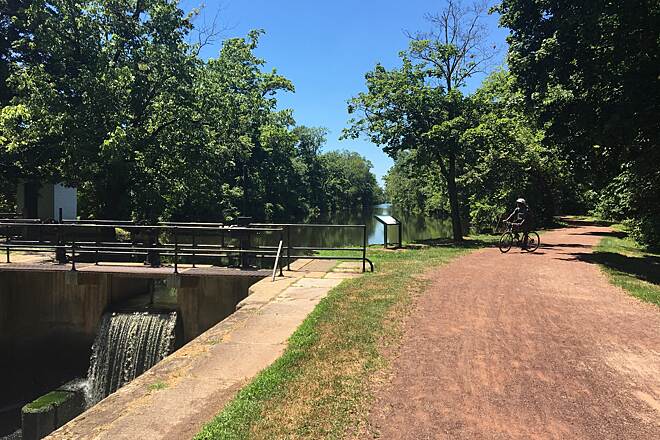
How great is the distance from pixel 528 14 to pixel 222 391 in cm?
1456

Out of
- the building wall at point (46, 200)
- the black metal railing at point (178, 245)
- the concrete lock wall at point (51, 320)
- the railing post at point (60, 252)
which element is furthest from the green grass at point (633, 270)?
the building wall at point (46, 200)

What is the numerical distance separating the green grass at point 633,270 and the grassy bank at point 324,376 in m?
4.55

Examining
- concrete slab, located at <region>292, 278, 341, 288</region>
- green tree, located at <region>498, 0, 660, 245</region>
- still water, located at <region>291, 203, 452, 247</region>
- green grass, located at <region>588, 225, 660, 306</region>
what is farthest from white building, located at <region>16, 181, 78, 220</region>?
green grass, located at <region>588, 225, 660, 306</region>

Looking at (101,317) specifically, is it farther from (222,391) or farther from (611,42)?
(611,42)

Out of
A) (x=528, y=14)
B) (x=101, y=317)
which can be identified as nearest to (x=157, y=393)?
(x=101, y=317)

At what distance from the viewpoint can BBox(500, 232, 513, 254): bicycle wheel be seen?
15.0 metres

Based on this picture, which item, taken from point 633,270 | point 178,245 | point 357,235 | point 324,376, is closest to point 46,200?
point 178,245

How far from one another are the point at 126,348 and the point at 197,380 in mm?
5911

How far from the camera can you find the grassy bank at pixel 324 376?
379 centimetres

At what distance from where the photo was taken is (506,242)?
1509 centimetres

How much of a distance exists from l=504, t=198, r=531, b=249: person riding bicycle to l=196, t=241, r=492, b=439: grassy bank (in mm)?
7587

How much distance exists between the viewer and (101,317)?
10.9 m

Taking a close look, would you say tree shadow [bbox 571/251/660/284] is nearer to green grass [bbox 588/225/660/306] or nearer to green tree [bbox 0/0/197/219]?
green grass [bbox 588/225/660/306]

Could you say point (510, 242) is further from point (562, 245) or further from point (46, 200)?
point (46, 200)
